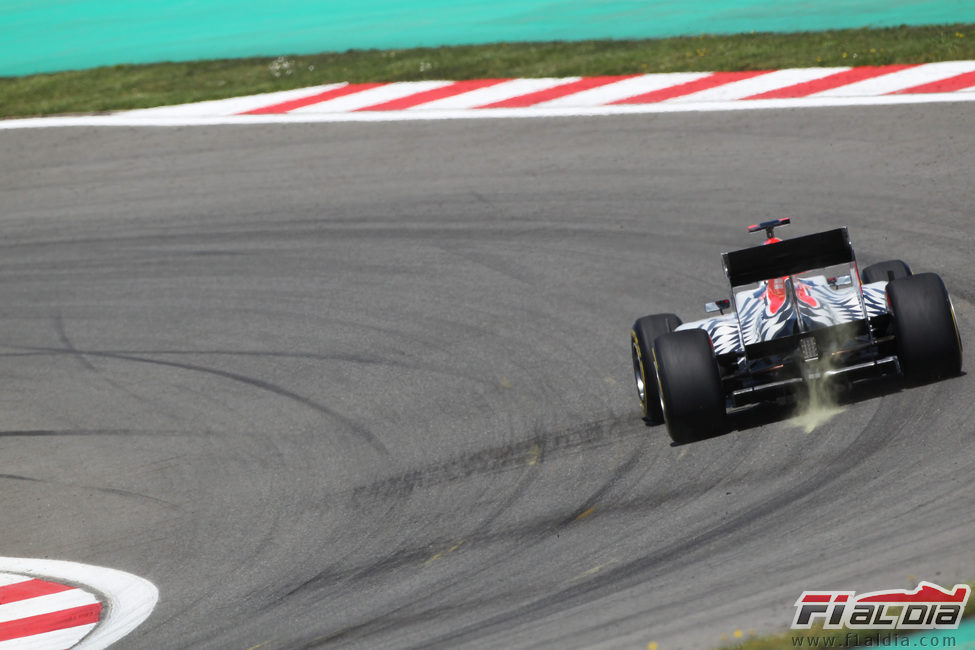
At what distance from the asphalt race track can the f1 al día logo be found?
0.11 metres

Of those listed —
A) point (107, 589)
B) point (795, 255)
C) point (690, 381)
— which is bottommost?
point (107, 589)

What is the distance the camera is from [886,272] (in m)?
8.02

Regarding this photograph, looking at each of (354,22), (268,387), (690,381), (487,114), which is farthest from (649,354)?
(354,22)

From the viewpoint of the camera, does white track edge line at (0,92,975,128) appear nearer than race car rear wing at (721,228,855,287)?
No

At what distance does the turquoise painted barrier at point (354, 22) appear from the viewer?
17000 millimetres

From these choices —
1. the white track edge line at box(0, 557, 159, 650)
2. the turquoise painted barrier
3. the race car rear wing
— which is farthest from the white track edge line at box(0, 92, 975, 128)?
the white track edge line at box(0, 557, 159, 650)

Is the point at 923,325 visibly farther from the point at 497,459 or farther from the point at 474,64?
the point at 474,64

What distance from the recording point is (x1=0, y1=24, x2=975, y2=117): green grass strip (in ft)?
47.2

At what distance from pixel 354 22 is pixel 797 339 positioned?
1464cm

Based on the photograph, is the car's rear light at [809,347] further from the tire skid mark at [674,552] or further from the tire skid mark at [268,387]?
the tire skid mark at [268,387]

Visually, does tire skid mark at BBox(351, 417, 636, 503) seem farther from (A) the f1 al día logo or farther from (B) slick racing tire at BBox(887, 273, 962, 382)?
(A) the f1 al día logo

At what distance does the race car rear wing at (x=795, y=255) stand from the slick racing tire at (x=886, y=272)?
95 cm

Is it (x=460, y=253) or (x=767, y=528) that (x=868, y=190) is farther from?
(x=767, y=528)

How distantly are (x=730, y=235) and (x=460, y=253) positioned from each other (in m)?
2.26
